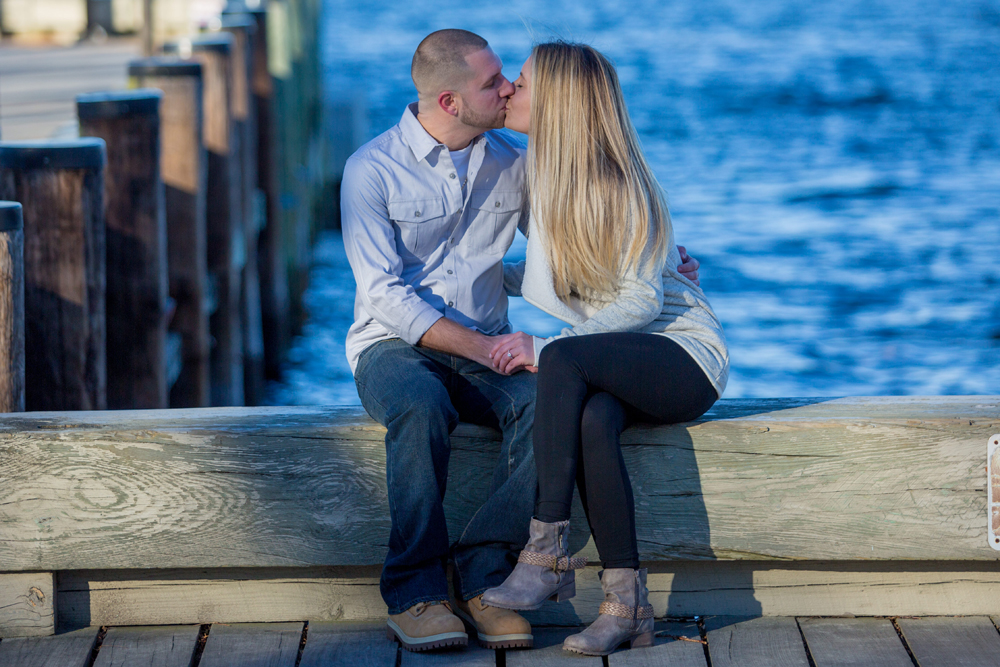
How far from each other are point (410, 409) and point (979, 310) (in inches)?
366

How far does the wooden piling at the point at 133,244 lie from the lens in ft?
13.6

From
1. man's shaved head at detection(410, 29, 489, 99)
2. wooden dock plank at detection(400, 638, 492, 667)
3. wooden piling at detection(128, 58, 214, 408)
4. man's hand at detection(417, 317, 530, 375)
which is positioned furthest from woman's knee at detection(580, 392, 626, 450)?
wooden piling at detection(128, 58, 214, 408)

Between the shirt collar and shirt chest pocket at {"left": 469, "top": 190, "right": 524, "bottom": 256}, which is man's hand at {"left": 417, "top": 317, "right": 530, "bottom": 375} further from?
the shirt collar

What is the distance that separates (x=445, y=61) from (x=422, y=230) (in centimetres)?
43

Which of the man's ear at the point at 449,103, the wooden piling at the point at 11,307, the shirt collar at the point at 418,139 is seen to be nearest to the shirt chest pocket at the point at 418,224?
the shirt collar at the point at 418,139

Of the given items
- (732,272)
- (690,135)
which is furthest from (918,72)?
(732,272)

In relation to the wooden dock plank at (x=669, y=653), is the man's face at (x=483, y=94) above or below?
above

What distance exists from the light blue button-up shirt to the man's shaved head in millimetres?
94

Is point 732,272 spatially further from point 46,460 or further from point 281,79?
point 46,460

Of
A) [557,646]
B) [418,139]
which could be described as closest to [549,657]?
[557,646]

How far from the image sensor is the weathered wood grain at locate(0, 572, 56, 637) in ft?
8.79

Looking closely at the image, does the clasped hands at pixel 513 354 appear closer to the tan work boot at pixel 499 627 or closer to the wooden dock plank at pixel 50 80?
the tan work boot at pixel 499 627

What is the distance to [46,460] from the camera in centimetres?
261

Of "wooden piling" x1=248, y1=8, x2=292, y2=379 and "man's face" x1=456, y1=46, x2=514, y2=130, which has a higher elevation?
"man's face" x1=456, y1=46, x2=514, y2=130
